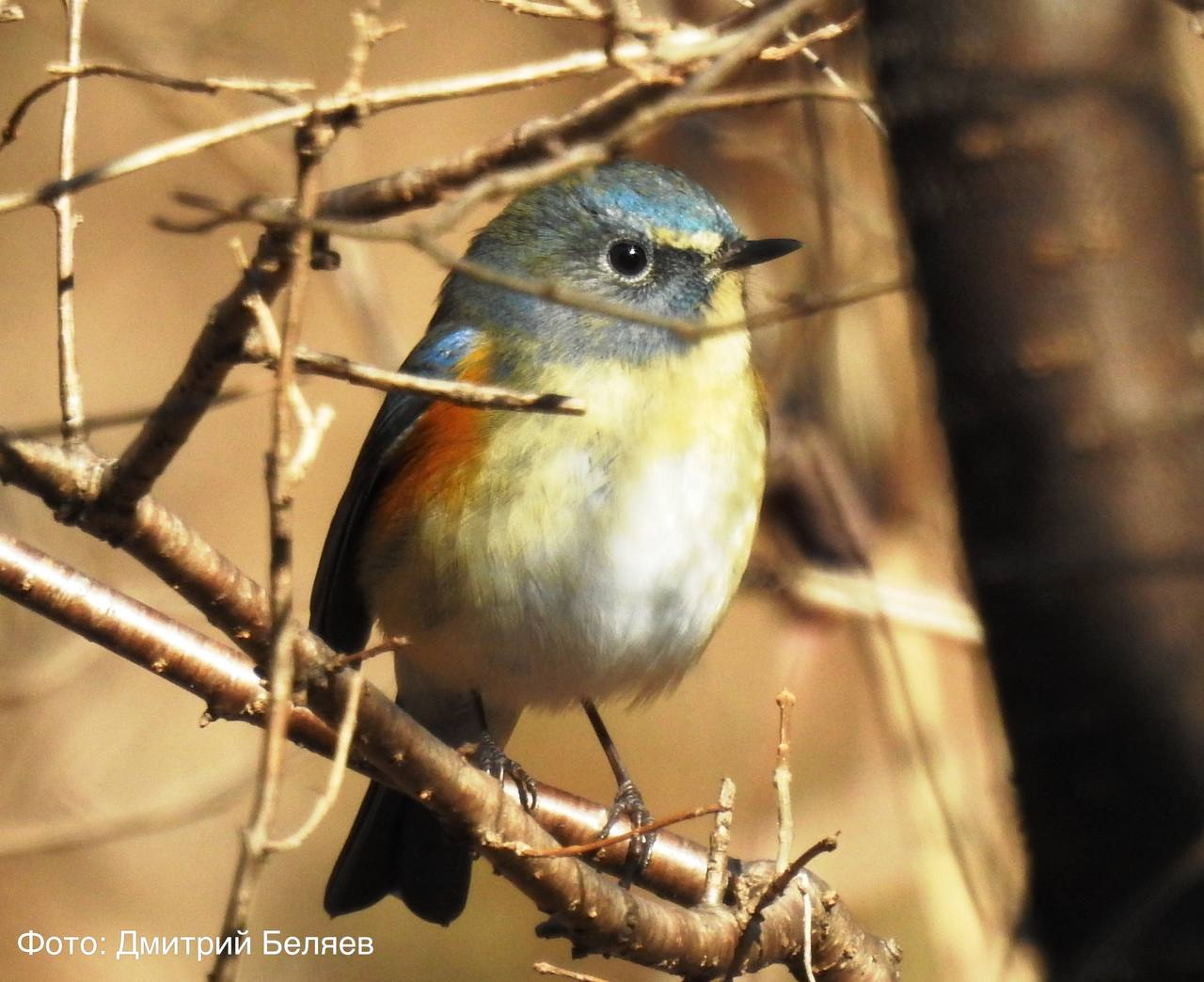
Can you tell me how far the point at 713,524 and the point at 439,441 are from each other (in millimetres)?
582

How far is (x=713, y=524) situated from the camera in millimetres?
3160

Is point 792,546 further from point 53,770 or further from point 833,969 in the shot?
point 53,770

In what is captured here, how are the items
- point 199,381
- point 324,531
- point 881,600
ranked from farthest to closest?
1. point 324,531
2. point 881,600
3. point 199,381

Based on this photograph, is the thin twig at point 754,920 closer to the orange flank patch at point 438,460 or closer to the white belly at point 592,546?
the white belly at point 592,546

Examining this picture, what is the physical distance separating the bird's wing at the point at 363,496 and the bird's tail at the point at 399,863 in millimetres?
411

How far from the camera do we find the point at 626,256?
338 centimetres

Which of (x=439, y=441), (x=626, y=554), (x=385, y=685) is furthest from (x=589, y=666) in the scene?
(x=385, y=685)

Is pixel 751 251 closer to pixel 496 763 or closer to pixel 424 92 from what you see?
pixel 496 763

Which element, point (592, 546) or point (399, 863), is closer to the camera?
point (592, 546)

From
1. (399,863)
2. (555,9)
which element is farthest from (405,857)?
(555,9)

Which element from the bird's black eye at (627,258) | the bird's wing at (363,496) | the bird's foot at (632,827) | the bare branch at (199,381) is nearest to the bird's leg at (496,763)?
the bird's foot at (632,827)

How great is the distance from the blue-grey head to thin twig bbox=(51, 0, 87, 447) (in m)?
1.22

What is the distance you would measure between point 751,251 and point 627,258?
0.90 ft

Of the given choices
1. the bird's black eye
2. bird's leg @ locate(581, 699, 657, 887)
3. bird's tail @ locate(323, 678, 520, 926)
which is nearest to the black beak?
the bird's black eye
